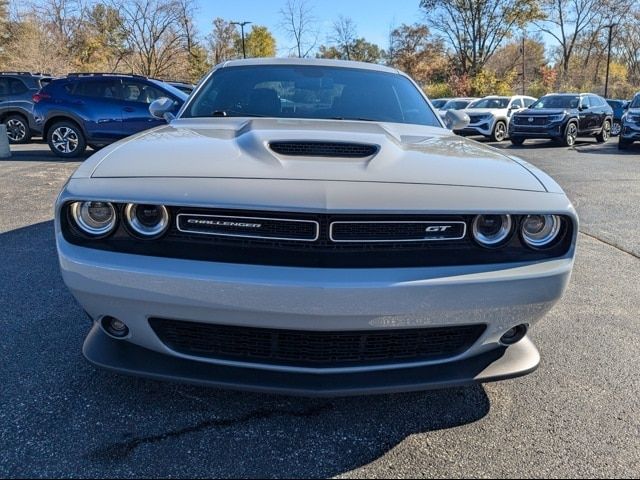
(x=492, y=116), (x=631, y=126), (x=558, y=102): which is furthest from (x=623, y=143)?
(x=492, y=116)

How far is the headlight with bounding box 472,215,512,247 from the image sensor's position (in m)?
1.93

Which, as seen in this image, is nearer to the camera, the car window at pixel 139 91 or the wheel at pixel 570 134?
the car window at pixel 139 91

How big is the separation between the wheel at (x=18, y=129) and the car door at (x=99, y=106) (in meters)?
3.40

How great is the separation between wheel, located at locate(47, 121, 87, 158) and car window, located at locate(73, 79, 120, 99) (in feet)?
2.34

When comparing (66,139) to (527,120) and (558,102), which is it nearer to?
(527,120)

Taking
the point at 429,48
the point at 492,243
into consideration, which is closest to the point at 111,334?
the point at 492,243

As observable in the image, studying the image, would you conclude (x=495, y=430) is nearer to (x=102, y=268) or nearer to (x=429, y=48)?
(x=102, y=268)

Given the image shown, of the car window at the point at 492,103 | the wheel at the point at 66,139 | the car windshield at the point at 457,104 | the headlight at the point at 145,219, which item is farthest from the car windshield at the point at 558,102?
the headlight at the point at 145,219

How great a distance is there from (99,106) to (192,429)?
9.93 m

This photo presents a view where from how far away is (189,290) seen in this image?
1757 millimetres

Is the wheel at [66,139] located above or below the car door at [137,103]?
below

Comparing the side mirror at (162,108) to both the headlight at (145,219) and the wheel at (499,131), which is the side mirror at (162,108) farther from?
the wheel at (499,131)

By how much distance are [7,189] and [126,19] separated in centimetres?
3110

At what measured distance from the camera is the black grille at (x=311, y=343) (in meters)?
1.90
